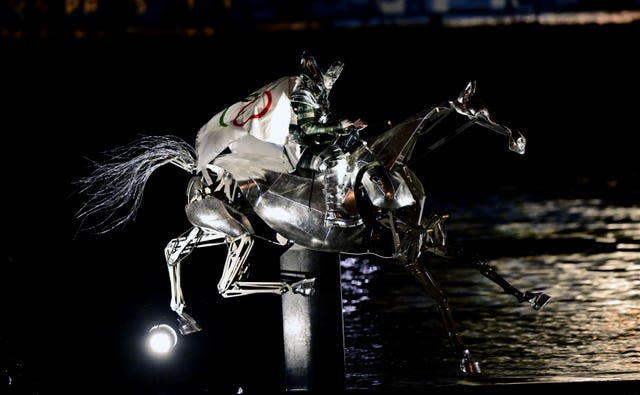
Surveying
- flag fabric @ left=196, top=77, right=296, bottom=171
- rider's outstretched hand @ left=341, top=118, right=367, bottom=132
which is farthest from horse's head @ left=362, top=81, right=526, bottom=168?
flag fabric @ left=196, top=77, right=296, bottom=171

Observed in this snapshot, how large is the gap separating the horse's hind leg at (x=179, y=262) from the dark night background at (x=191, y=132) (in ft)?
1.29

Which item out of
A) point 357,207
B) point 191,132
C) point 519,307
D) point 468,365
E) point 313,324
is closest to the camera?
point 468,365

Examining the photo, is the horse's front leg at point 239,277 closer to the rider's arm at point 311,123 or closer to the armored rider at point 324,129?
the armored rider at point 324,129

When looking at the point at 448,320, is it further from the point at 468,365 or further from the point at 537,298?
the point at 537,298

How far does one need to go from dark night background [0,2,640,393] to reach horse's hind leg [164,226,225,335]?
Answer: 1.29ft

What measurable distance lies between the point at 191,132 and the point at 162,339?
3.10 metres

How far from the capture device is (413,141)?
4188mm

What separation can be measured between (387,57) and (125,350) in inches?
167

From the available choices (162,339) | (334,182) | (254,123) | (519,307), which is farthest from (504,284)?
(519,307)

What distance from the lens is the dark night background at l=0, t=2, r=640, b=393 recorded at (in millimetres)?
5078

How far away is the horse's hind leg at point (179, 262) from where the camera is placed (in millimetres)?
4484

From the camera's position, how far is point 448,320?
409 centimetres

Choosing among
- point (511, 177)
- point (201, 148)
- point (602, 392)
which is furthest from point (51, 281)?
point (511, 177)

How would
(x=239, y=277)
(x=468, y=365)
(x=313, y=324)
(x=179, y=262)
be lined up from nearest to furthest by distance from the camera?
(x=468, y=365), (x=239, y=277), (x=179, y=262), (x=313, y=324)
